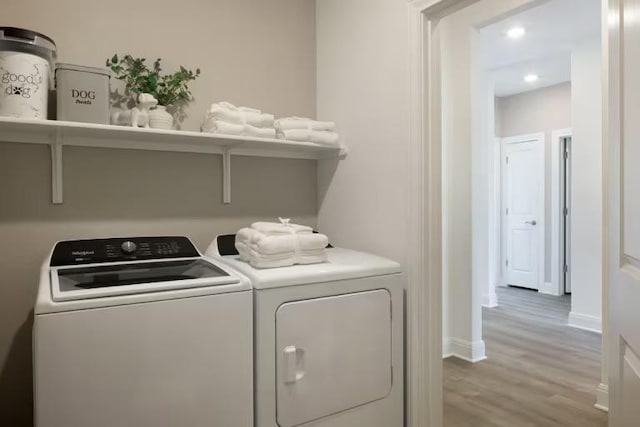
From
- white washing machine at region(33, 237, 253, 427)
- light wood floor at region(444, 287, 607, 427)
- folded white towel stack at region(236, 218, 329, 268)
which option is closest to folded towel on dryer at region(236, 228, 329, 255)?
folded white towel stack at region(236, 218, 329, 268)

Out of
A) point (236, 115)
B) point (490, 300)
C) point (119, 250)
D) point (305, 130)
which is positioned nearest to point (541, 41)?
point (490, 300)

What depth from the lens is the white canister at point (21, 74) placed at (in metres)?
1.49

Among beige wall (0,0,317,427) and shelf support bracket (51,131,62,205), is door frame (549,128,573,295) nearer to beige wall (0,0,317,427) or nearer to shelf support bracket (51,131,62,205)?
beige wall (0,0,317,427)

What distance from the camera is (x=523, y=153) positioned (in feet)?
19.8

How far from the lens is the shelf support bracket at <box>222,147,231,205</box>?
85.0 inches

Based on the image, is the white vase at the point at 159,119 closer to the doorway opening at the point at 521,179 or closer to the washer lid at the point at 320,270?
the washer lid at the point at 320,270

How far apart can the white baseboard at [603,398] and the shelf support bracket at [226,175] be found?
249cm

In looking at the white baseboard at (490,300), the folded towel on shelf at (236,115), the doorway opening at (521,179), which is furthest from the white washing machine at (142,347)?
the white baseboard at (490,300)

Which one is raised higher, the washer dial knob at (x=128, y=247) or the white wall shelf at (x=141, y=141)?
the white wall shelf at (x=141, y=141)

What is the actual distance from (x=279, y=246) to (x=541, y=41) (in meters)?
3.88

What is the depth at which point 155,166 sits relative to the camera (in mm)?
2012

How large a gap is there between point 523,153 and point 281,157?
4869mm

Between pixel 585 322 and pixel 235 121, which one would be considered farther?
pixel 585 322

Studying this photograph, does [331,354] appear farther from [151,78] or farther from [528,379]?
[528,379]
